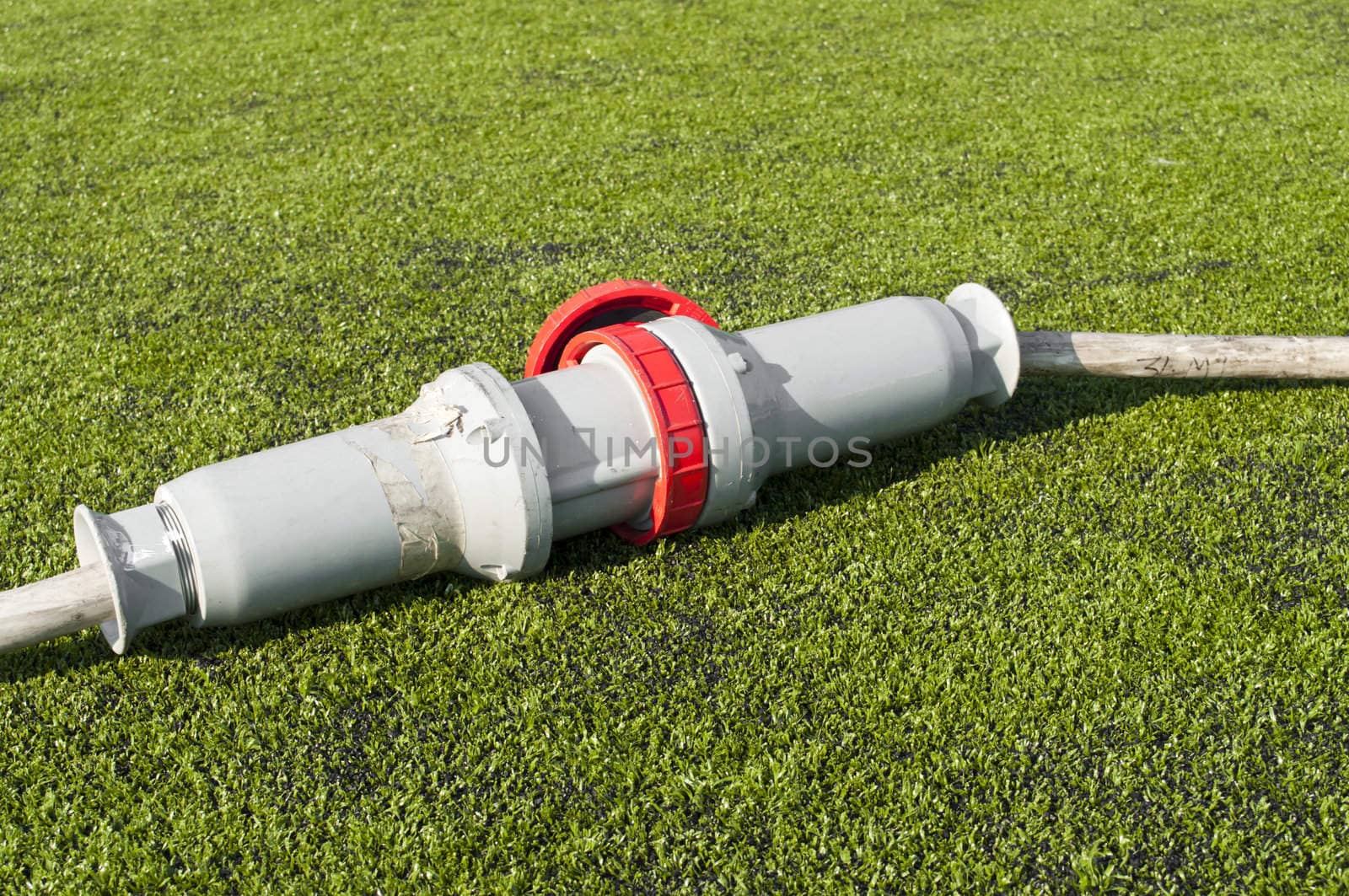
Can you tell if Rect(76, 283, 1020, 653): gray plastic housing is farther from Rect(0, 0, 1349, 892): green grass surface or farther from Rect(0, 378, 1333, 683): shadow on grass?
Rect(0, 0, 1349, 892): green grass surface

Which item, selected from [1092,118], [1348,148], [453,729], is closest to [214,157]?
[453,729]

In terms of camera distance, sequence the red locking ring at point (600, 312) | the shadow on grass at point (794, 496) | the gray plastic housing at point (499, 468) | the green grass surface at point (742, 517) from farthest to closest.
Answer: the red locking ring at point (600, 312) < the shadow on grass at point (794, 496) < the gray plastic housing at point (499, 468) < the green grass surface at point (742, 517)

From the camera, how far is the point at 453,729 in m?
3.27

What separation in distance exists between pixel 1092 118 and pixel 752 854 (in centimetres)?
578

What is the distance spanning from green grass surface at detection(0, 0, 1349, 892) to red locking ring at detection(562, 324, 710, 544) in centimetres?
26

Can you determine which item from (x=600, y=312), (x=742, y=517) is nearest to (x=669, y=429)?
(x=742, y=517)

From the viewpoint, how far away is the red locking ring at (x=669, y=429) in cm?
354

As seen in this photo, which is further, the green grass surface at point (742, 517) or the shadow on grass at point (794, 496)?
the shadow on grass at point (794, 496)

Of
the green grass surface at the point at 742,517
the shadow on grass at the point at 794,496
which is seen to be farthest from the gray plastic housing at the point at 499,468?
the green grass surface at the point at 742,517

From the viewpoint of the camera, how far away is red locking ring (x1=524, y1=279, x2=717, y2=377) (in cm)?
419

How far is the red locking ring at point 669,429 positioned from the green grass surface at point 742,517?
26 centimetres

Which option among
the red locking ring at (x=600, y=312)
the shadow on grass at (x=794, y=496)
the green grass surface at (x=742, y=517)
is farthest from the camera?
the red locking ring at (x=600, y=312)

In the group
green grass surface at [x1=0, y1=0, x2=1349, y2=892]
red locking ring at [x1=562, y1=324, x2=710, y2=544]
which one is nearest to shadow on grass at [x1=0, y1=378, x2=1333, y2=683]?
green grass surface at [x1=0, y1=0, x2=1349, y2=892]

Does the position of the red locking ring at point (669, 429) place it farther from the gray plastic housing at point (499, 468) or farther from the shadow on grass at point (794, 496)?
the shadow on grass at point (794, 496)
